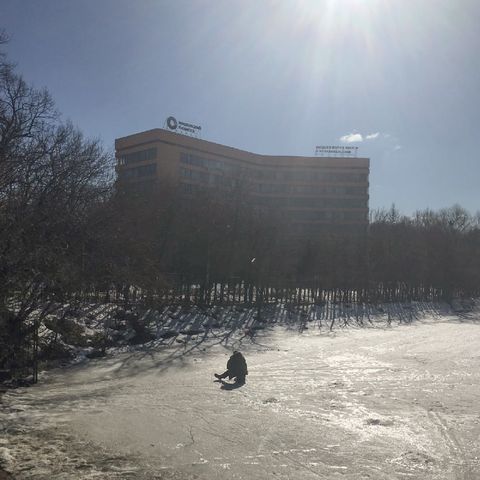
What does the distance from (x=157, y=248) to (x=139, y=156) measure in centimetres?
6215

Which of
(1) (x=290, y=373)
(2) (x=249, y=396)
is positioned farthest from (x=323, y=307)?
(2) (x=249, y=396)

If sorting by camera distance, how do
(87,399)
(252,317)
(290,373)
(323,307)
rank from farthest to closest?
(323,307) → (252,317) → (290,373) → (87,399)

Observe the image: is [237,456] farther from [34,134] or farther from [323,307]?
[323,307]

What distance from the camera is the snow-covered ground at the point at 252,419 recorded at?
10.2 meters

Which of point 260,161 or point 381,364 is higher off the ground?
point 260,161

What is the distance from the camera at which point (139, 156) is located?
99625 millimetres

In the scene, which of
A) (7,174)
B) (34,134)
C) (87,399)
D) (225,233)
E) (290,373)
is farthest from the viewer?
(225,233)

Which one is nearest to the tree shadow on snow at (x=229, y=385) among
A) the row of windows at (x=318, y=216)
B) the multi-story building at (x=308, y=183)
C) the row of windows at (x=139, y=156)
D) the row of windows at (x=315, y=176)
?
the row of windows at (x=139, y=156)

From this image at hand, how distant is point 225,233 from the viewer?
144 ft

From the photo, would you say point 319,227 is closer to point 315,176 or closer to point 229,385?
point 315,176

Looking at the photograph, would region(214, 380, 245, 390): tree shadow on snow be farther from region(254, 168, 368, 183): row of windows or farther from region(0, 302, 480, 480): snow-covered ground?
region(254, 168, 368, 183): row of windows

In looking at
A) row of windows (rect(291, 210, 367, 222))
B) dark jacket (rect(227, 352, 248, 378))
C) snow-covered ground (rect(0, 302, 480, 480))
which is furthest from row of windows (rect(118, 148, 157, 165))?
dark jacket (rect(227, 352, 248, 378))

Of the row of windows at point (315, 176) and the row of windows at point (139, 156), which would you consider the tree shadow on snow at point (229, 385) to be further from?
the row of windows at point (315, 176)

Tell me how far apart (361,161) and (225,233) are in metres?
78.4
